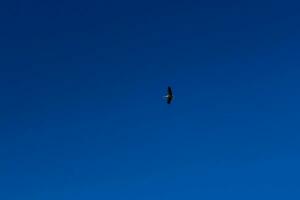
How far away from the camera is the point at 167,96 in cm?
8781
